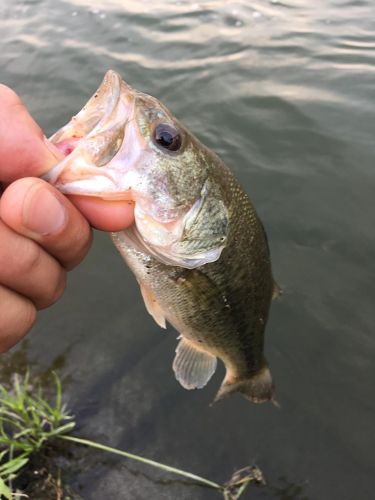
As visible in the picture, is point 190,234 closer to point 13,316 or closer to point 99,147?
point 99,147

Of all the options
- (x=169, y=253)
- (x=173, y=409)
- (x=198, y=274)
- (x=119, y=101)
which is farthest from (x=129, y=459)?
(x=119, y=101)

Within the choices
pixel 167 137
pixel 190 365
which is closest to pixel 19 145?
pixel 167 137

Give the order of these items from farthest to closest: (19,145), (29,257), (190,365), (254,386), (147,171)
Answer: (254,386)
(190,365)
(147,171)
(29,257)
(19,145)

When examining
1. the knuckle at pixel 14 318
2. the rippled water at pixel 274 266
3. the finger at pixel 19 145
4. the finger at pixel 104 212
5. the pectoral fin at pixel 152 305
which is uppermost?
the finger at pixel 19 145

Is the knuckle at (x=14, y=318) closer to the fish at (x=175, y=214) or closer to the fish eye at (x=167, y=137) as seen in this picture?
the fish at (x=175, y=214)

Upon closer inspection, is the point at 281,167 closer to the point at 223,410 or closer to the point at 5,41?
the point at 223,410

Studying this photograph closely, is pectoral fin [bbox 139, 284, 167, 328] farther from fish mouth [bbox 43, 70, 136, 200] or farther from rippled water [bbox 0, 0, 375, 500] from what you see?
rippled water [bbox 0, 0, 375, 500]

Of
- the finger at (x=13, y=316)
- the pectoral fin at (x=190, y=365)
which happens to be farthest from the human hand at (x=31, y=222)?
the pectoral fin at (x=190, y=365)
